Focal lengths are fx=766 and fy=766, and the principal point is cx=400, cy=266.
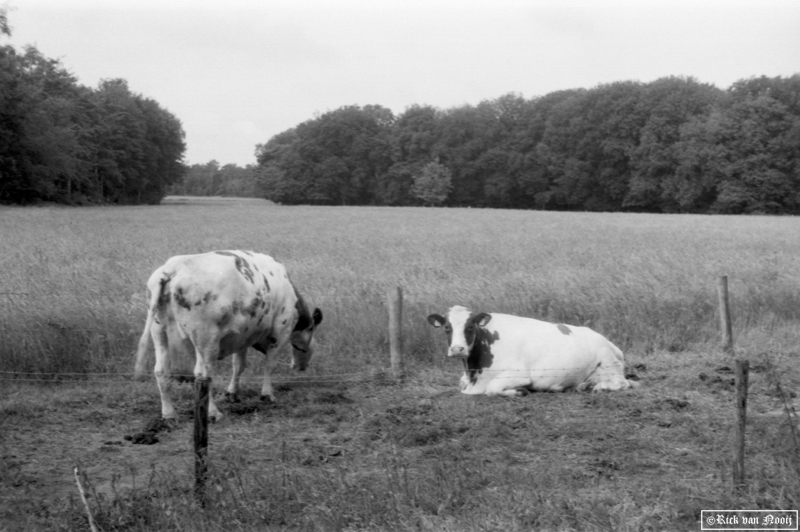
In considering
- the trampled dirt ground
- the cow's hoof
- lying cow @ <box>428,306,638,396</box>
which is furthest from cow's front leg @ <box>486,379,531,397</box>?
the cow's hoof

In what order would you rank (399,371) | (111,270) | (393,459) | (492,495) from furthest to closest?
(111,270) → (399,371) → (393,459) → (492,495)

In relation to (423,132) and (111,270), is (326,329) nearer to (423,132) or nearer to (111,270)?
(111,270)

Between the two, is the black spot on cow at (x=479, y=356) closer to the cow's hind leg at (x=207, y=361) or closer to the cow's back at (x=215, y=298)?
the cow's back at (x=215, y=298)

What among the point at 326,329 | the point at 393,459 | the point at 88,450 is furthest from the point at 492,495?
the point at 326,329

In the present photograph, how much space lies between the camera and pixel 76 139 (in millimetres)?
73625

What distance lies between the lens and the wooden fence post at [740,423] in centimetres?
554

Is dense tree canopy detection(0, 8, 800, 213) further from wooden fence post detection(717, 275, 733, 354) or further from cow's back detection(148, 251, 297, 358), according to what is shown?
wooden fence post detection(717, 275, 733, 354)

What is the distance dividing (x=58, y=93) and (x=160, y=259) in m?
71.4

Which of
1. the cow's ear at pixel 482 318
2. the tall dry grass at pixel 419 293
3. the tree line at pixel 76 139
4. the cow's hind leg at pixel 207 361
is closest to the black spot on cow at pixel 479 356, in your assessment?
the cow's ear at pixel 482 318

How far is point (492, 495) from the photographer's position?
5539 mm

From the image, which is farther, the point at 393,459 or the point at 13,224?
the point at 13,224

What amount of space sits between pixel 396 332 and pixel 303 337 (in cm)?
124

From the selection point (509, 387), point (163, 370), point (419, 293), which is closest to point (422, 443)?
point (509, 387)

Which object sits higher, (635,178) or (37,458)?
(635,178)
